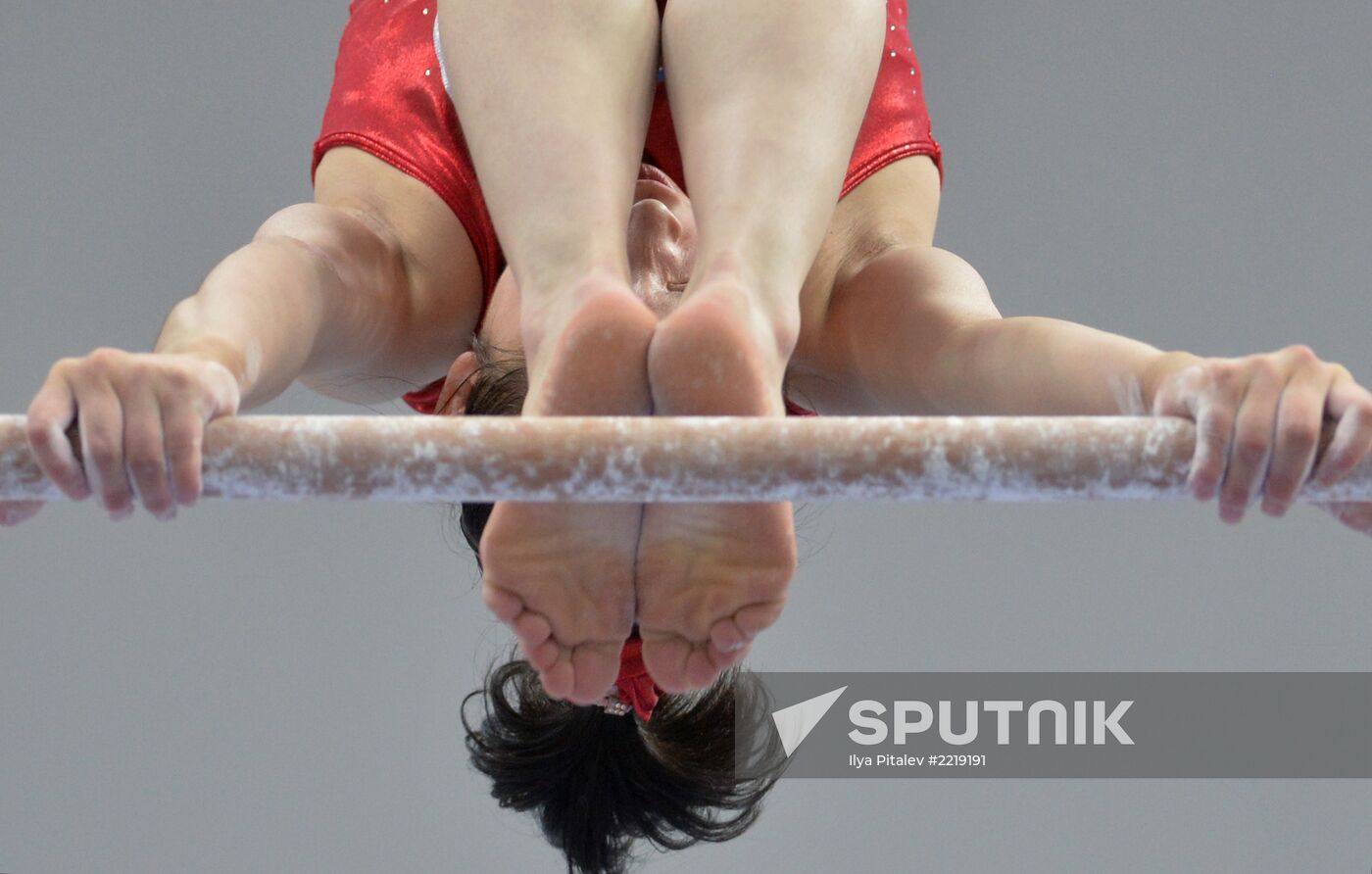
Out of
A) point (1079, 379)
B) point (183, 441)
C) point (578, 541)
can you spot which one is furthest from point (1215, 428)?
point (183, 441)

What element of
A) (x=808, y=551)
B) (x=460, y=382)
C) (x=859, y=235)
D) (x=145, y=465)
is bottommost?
(x=145, y=465)

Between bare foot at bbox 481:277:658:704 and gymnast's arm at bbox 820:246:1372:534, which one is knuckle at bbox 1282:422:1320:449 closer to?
gymnast's arm at bbox 820:246:1372:534

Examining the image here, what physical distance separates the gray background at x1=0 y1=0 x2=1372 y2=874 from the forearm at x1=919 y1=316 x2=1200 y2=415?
1.17 m

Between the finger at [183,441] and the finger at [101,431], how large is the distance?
22 mm

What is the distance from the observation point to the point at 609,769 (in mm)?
1355

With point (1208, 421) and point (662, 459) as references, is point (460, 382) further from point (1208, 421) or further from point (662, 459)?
point (1208, 421)

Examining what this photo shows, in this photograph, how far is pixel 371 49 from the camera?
1337mm

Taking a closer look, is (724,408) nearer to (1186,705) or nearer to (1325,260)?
(1186,705)

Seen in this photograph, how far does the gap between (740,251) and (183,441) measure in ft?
1.10

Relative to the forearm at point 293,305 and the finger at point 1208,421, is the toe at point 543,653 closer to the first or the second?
the forearm at point 293,305

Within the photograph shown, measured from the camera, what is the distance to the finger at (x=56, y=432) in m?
0.73

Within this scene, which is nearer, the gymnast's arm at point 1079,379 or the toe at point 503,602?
the gymnast's arm at point 1079,379

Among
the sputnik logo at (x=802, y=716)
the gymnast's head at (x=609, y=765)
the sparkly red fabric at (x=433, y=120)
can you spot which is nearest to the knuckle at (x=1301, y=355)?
the sparkly red fabric at (x=433, y=120)

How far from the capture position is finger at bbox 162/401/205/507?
2.44 feet
